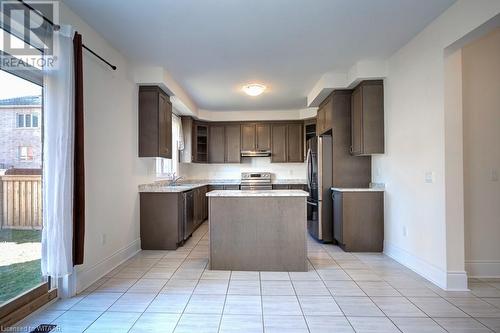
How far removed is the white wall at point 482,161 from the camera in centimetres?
286

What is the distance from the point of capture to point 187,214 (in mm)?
4566

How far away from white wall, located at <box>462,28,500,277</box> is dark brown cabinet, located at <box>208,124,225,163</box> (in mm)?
4881

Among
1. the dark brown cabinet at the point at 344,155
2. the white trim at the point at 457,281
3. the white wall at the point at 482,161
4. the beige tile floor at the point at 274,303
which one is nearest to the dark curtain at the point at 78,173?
the beige tile floor at the point at 274,303

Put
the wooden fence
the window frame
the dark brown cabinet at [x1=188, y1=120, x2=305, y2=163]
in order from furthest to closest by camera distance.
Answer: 1. the dark brown cabinet at [x1=188, y1=120, x2=305, y2=163]
2. the window frame
3. the wooden fence

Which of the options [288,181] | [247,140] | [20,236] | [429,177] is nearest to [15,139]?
[20,236]

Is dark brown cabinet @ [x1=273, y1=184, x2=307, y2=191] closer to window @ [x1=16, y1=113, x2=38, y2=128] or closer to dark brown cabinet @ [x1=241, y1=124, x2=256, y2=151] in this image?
dark brown cabinet @ [x1=241, y1=124, x2=256, y2=151]

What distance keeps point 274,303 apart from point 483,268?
2342mm

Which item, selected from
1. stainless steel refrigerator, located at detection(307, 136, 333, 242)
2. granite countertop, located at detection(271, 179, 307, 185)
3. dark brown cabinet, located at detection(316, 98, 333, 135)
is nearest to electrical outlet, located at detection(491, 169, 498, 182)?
stainless steel refrigerator, located at detection(307, 136, 333, 242)

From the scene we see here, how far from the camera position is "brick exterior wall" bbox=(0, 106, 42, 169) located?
2117mm

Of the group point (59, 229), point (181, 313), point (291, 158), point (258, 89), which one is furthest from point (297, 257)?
point (291, 158)

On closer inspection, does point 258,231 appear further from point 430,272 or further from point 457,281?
point 457,281

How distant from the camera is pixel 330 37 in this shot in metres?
3.02

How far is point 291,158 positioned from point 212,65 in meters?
3.50

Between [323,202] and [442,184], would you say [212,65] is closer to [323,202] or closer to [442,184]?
[323,202]
